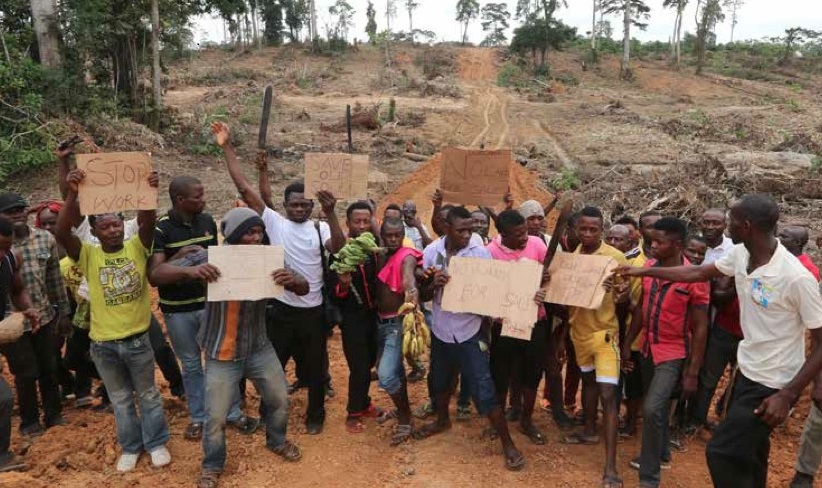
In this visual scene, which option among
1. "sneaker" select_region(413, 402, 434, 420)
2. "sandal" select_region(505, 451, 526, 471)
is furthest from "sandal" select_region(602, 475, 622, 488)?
"sneaker" select_region(413, 402, 434, 420)

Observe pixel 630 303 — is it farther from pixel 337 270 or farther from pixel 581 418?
pixel 337 270

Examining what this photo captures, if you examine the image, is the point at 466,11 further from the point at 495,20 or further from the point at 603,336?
the point at 603,336

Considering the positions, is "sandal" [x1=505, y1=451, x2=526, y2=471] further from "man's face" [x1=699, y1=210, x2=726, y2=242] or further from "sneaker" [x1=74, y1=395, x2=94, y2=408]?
"sneaker" [x1=74, y1=395, x2=94, y2=408]

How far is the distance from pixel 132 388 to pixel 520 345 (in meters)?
3.06

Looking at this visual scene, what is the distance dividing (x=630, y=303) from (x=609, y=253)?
46cm

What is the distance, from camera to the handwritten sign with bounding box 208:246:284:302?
3.77m

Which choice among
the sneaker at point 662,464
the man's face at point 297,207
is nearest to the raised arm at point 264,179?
the man's face at point 297,207

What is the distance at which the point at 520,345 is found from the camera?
4.63 metres

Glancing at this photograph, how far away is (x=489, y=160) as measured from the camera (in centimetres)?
585

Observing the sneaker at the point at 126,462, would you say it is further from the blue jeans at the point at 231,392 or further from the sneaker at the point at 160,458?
the blue jeans at the point at 231,392

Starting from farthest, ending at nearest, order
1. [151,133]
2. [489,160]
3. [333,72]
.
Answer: [333,72]
[151,133]
[489,160]

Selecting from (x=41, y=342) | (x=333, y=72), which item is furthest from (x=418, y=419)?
(x=333, y=72)

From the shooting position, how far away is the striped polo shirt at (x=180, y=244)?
4309 millimetres

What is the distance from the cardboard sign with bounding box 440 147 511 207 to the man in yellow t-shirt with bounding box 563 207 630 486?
1598mm
